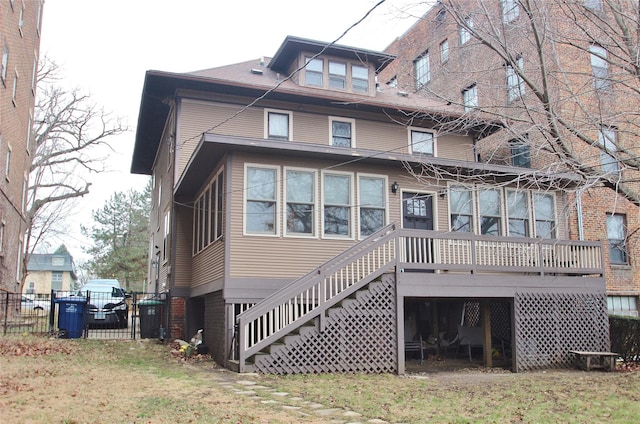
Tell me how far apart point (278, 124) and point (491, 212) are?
6541 mm

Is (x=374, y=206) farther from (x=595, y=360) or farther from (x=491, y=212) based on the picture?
(x=595, y=360)

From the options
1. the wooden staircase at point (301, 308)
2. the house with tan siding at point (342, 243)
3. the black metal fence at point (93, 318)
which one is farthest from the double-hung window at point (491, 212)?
the black metal fence at point (93, 318)

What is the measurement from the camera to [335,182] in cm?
1352

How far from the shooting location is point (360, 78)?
1925 cm

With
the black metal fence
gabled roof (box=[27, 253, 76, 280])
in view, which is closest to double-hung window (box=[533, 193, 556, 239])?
the black metal fence

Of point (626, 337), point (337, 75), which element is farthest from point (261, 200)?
point (626, 337)

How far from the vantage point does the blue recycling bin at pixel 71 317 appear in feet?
49.8

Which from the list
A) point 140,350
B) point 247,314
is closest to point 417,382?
point 247,314

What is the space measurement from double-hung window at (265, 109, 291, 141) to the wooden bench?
952cm

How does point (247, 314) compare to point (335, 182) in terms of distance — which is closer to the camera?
point (247, 314)

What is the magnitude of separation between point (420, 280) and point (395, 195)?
2951mm

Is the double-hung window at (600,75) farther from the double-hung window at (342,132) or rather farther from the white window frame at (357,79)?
the double-hung window at (342,132)

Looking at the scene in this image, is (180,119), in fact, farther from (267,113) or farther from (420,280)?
(420,280)

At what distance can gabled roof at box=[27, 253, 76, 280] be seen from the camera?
70.6m
